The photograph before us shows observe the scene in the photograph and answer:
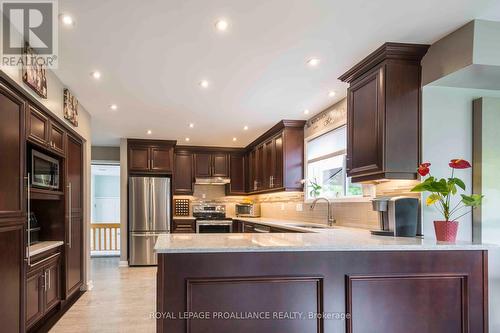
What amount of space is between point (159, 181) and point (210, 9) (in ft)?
16.6

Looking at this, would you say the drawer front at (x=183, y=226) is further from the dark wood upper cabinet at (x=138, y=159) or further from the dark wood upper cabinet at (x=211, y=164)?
the dark wood upper cabinet at (x=138, y=159)

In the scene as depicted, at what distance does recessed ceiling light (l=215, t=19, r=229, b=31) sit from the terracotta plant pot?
1.99 metres

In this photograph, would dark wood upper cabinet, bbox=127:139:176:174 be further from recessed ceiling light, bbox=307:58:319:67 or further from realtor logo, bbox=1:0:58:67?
recessed ceiling light, bbox=307:58:319:67

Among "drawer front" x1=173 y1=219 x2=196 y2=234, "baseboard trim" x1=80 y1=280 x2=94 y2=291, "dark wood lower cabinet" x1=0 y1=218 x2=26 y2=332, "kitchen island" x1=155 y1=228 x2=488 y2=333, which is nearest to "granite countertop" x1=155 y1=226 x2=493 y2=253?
"kitchen island" x1=155 y1=228 x2=488 y2=333

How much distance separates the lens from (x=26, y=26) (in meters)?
2.53

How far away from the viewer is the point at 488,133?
281 cm

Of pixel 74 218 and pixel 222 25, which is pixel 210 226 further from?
pixel 222 25

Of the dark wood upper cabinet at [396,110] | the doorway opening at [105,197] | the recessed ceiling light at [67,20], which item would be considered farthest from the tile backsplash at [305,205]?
the recessed ceiling light at [67,20]

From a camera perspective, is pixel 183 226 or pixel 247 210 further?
pixel 247 210

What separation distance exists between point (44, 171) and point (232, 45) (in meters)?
2.16

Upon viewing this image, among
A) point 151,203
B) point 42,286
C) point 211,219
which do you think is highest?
point 151,203

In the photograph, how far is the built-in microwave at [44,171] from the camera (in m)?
3.18

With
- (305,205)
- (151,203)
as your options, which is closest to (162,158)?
(151,203)

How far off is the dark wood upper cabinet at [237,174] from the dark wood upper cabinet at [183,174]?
0.85 metres
